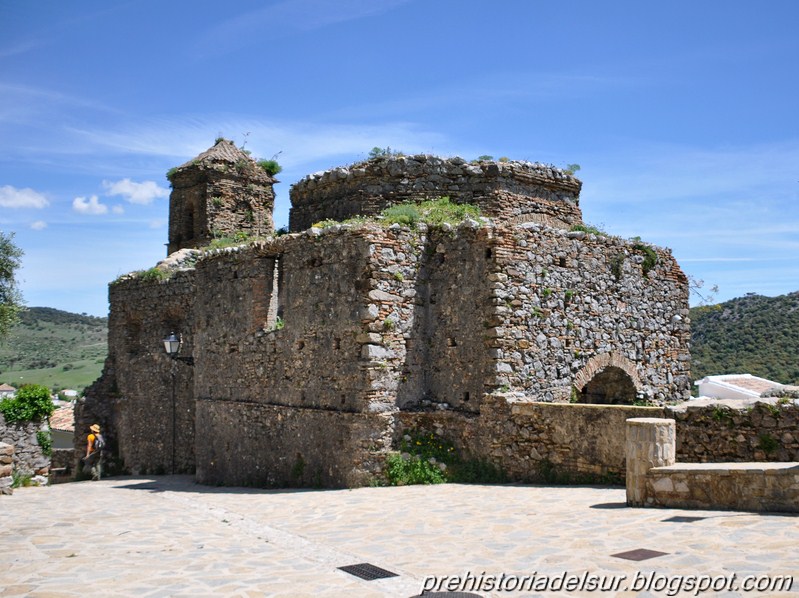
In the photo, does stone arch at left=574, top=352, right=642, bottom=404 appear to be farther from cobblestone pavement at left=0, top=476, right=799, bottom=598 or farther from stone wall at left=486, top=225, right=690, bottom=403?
cobblestone pavement at left=0, top=476, right=799, bottom=598

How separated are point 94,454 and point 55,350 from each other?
2786 inches

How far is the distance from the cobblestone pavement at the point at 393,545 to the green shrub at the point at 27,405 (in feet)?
36.5

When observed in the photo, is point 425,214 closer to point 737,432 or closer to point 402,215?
point 402,215

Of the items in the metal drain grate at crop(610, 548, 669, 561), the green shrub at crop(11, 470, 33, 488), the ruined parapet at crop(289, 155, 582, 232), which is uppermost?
the ruined parapet at crop(289, 155, 582, 232)

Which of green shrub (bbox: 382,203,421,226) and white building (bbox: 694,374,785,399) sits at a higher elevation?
green shrub (bbox: 382,203,421,226)

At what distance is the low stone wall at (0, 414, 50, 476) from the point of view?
21062 mm

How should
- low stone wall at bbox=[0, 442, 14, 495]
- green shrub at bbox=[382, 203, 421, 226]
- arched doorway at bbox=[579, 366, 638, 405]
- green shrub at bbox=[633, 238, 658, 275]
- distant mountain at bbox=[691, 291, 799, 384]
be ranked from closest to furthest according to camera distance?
1. low stone wall at bbox=[0, 442, 14, 495]
2. green shrub at bbox=[382, 203, 421, 226]
3. arched doorway at bbox=[579, 366, 638, 405]
4. green shrub at bbox=[633, 238, 658, 275]
5. distant mountain at bbox=[691, 291, 799, 384]

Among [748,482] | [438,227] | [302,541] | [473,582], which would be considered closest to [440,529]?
[302,541]

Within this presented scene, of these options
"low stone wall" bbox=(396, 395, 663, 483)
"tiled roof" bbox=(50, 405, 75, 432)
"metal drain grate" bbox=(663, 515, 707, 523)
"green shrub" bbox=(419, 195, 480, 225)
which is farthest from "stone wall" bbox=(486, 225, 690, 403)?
"tiled roof" bbox=(50, 405, 75, 432)

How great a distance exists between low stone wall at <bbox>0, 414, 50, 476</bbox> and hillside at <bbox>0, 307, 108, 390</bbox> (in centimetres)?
5036

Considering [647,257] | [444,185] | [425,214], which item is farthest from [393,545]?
[647,257]

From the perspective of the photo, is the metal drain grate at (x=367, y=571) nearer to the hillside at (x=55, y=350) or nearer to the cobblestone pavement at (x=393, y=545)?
the cobblestone pavement at (x=393, y=545)

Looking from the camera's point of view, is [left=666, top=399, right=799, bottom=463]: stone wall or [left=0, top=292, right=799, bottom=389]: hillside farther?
[left=0, top=292, right=799, bottom=389]: hillside

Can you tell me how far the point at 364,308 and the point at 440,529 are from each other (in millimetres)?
4863
